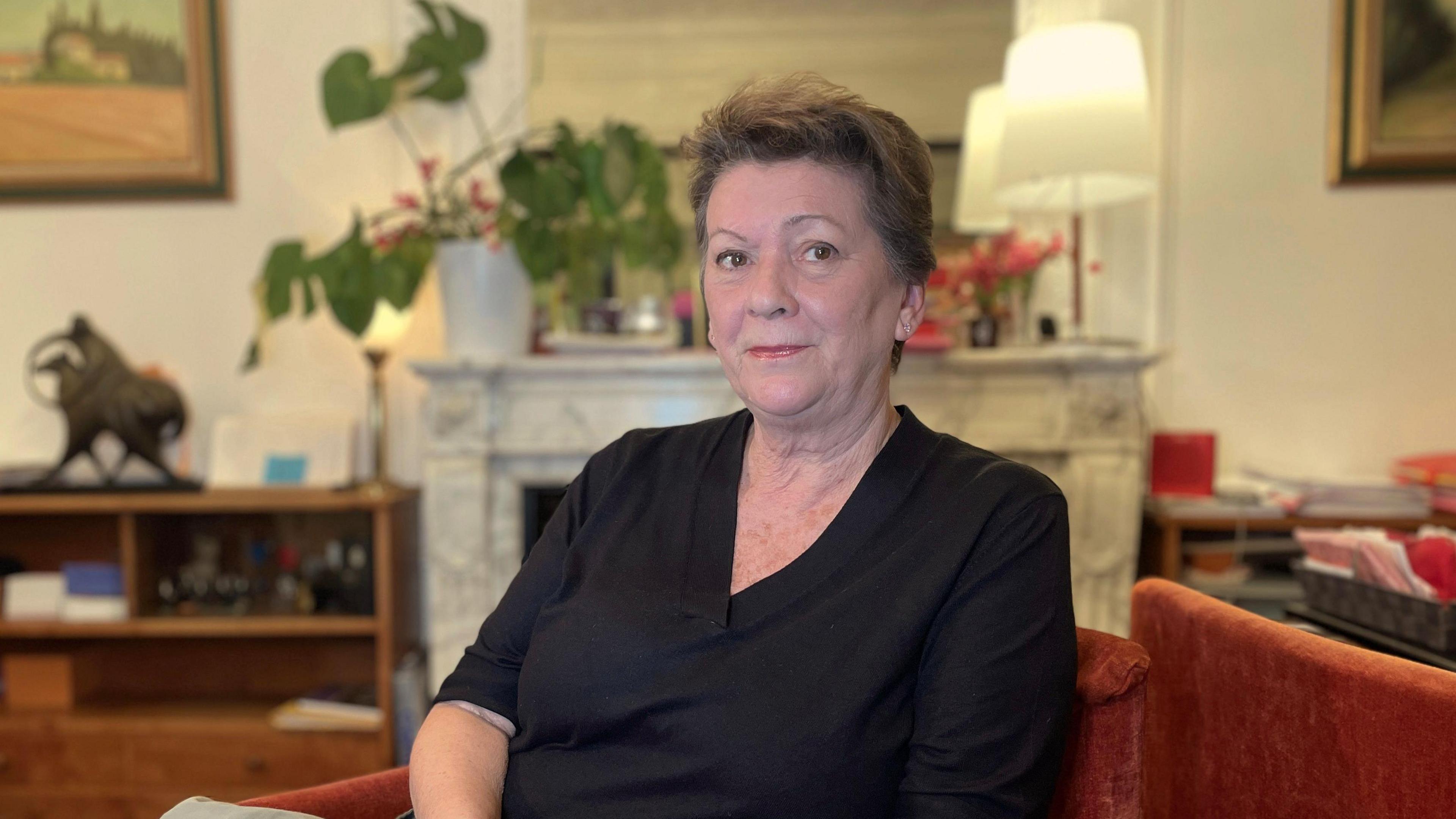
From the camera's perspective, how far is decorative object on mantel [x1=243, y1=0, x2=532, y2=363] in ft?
8.04

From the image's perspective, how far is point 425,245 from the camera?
100.0 inches

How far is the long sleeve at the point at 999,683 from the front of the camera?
0.91 metres

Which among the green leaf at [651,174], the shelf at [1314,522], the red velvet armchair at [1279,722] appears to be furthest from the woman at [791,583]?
the shelf at [1314,522]

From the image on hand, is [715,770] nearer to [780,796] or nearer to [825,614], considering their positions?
[780,796]

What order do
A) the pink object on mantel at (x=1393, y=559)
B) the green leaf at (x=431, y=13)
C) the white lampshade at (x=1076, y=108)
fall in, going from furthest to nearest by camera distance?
1. the green leaf at (x=431, y=13)
2. the white lampshade at (x=1076, y=108)
3. the pink object on mantel at (x=1393, y=559)

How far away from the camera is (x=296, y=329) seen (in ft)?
9.50

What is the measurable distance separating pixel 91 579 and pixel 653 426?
4.99 ft

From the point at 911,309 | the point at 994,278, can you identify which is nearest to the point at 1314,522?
the point at 994,278

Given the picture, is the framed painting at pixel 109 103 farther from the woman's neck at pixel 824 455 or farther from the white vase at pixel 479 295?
the woman's neck at pixel 824 455

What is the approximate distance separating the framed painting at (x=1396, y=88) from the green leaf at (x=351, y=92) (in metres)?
2.57

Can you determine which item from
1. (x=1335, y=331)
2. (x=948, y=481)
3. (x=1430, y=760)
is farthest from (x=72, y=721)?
(x=1335, y=331)

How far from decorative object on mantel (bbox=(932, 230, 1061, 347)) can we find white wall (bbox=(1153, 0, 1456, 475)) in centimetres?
44

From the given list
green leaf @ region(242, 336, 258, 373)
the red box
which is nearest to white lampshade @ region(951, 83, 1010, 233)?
the red box

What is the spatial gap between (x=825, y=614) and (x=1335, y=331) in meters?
2.43
